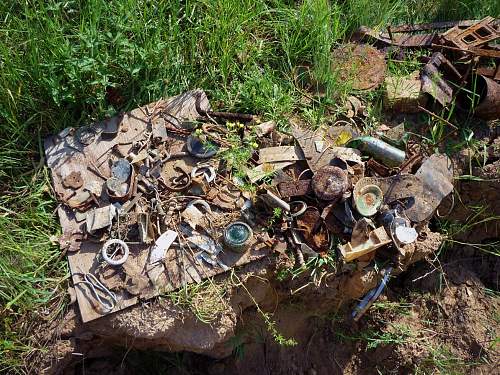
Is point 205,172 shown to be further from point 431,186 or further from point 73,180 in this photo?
point 431,186

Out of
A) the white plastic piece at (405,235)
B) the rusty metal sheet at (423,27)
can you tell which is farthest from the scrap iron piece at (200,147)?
the rusty metal sheet at (423,27)

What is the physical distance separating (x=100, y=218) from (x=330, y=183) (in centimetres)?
133

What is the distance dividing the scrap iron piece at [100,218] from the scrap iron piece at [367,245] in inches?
52.1

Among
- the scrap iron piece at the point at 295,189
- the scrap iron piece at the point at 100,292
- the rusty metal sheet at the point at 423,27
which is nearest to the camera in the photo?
the scrap iron piece at the point at 100,292

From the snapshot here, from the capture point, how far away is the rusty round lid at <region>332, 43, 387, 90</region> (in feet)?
12.1

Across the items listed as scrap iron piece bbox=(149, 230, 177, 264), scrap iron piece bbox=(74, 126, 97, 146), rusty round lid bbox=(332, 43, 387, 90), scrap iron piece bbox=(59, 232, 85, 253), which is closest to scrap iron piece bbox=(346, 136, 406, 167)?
rusty round lid bbox=(332, 43, 387, 90)

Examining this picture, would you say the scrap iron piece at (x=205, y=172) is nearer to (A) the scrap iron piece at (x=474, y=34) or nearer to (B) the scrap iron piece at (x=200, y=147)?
(B) the scrap iron piece at (x=200, y=147)

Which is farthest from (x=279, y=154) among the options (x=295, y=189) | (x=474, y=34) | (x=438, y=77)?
(x=474, y=34)

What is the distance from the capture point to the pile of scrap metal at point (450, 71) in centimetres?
351

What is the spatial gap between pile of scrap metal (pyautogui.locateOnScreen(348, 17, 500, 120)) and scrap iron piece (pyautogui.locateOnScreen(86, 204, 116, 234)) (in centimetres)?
179

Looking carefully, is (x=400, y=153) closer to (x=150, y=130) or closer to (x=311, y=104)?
(x=311, y=104)

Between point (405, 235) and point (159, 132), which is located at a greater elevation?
point (159, 132)

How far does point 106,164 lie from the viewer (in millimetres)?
3359

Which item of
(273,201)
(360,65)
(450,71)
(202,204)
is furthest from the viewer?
(360,65)
